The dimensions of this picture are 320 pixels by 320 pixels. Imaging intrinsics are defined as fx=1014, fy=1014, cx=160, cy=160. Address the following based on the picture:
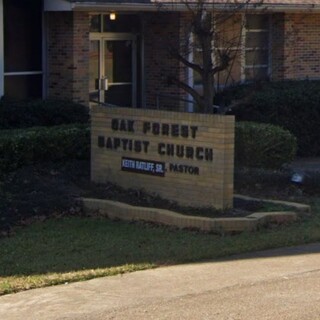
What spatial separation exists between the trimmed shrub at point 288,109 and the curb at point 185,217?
666 centimetres

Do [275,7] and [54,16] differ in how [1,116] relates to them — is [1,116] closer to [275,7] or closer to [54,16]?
[54,16]

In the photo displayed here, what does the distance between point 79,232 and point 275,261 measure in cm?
265

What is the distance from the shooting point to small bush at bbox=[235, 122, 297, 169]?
16031mm

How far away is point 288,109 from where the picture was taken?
20.3m

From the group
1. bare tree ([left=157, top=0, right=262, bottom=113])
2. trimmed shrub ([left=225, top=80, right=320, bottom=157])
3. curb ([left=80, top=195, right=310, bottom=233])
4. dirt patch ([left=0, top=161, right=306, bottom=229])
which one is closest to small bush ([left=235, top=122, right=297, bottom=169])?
bare tree ([left=157, top=0, right=262, bottom=113])

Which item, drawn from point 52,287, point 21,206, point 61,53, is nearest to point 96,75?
point 61,53

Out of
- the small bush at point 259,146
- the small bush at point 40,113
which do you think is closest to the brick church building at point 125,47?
the small bush at point 40,113

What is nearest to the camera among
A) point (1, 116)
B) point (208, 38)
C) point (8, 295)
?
point (8, 295)

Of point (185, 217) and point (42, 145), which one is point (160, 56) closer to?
point (42, 145)

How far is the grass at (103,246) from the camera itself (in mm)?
10062

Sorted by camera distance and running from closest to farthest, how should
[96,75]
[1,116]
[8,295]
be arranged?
[8,295], [1,116], [96,75]

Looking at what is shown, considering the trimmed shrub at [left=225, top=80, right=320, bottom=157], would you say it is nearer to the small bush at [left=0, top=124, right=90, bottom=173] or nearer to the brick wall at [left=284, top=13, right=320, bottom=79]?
the brick wall at [left=284, top=13, right=320, bottom=79]

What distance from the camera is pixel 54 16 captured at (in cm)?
1972

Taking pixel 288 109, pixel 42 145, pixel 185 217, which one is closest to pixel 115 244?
pixel 185 217
